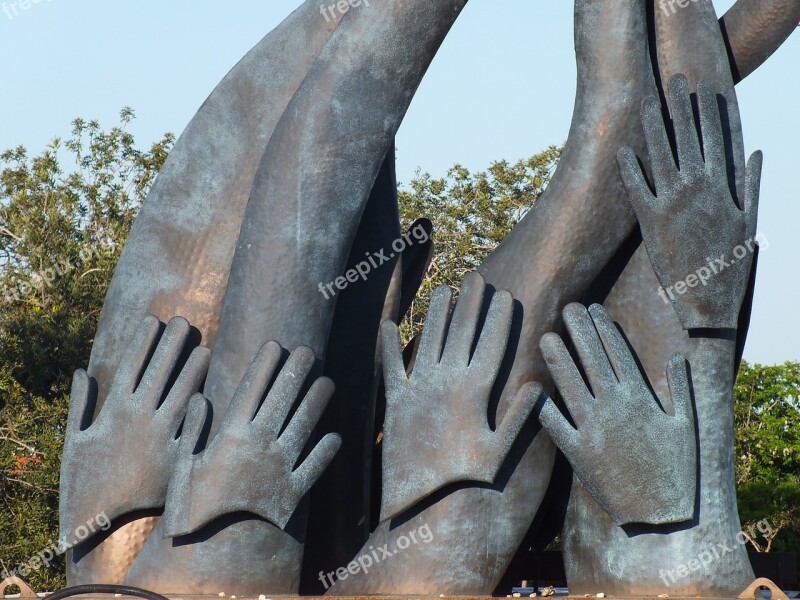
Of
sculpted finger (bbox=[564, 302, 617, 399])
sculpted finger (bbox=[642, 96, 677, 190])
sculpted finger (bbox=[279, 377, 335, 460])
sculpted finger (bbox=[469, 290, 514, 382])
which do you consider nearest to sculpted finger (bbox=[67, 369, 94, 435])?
sculpted finger (bbox=[279, 377, 335, 460])

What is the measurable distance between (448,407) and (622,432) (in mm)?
819

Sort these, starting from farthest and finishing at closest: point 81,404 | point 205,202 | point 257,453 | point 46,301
Result: point 46,301 < point 205,202 < point 81,404 < point 257,453

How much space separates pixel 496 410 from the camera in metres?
5.92

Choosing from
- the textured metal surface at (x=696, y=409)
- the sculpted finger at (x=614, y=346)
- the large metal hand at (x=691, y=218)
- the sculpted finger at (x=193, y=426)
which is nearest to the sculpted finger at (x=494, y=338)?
the sculpted finger at (x=614, y=346)

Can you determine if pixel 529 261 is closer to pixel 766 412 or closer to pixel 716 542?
pixel 716 542

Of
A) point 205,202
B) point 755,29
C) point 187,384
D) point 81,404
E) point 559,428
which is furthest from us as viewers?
point 205,202

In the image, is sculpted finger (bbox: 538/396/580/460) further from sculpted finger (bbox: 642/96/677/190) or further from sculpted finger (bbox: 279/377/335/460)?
sculpted finger (bbox: 642/96/677/190)

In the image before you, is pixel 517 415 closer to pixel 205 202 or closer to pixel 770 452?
pixel 205 202

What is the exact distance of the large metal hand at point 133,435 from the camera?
6098mm

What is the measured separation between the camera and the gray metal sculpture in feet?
19.0

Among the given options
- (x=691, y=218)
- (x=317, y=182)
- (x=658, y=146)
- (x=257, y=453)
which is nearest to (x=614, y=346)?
(x=691, y=218)

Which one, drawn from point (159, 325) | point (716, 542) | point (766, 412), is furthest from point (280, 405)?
point (766, 412)

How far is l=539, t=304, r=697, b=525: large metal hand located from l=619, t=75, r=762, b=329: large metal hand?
34cm

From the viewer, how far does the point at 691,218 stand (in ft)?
19.5
